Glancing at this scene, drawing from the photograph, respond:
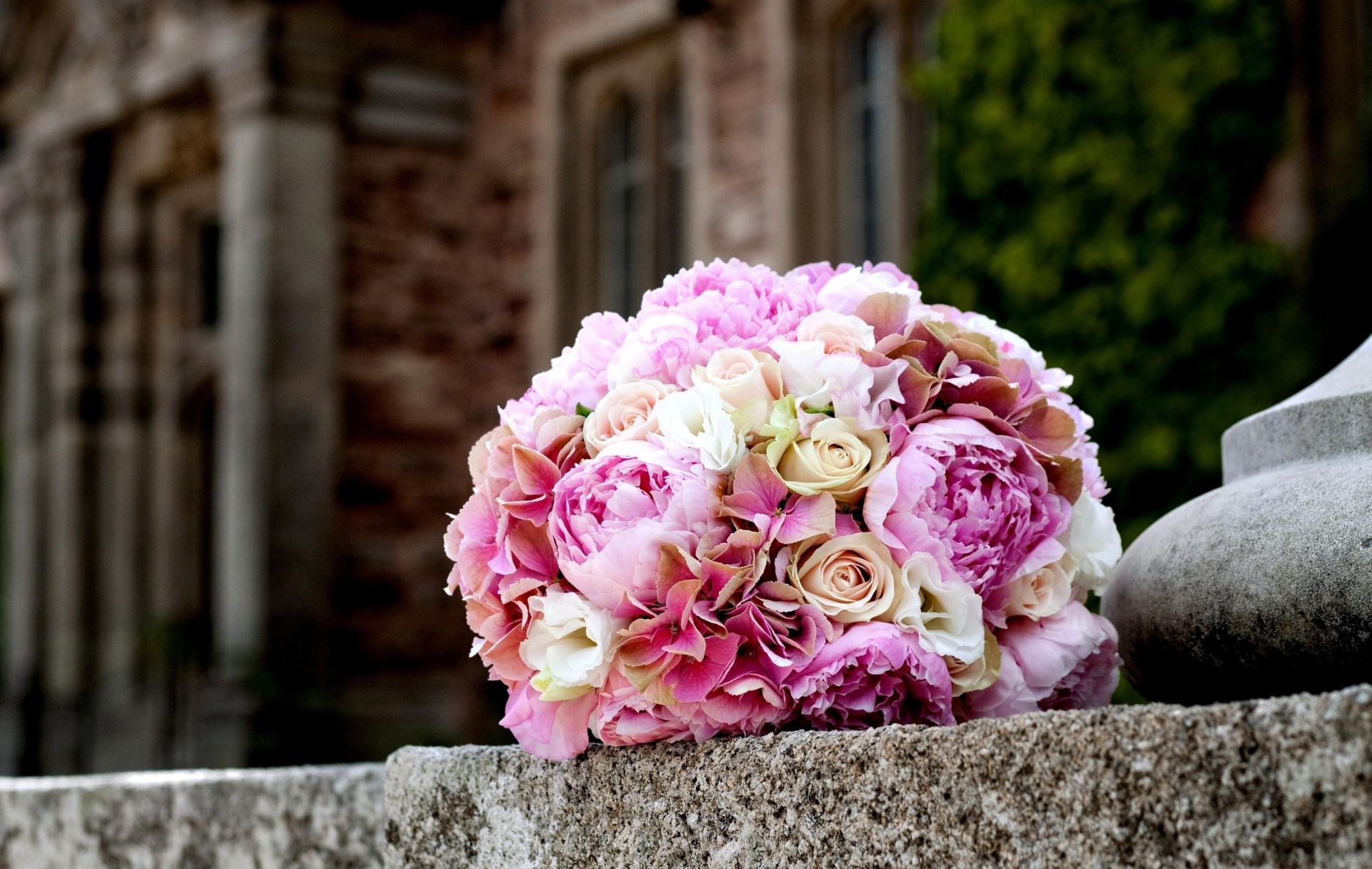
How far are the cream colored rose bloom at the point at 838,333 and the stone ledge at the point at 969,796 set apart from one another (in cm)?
43

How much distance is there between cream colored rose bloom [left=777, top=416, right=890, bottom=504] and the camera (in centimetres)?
152

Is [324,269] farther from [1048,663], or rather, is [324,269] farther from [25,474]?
[1048,663]

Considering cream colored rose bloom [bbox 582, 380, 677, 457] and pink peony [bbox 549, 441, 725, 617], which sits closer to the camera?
pink peony [bbox 549, 441, 725, 617]

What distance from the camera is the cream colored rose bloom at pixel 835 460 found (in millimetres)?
1523

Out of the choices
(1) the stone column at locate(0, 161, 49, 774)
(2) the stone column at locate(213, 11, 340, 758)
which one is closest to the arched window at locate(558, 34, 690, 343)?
(2) the stone column at locate(213, 11, 340, 758)

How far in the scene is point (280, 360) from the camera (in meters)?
8.17

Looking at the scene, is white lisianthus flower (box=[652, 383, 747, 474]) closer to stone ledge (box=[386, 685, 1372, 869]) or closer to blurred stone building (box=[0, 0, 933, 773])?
stone ledge (box=[386, 685, 1372, 869])

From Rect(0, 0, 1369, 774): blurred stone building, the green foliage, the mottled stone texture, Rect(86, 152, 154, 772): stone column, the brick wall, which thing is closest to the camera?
the mottled stone texture

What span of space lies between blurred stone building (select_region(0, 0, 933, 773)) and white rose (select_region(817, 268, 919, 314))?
18.5 feet

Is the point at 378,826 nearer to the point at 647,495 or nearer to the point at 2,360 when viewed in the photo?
the point at 647,495

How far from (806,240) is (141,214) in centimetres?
497

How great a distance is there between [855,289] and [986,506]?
31 cm

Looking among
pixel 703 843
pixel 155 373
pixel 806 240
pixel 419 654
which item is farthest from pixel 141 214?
pixel 703 843

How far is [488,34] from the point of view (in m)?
9.15
